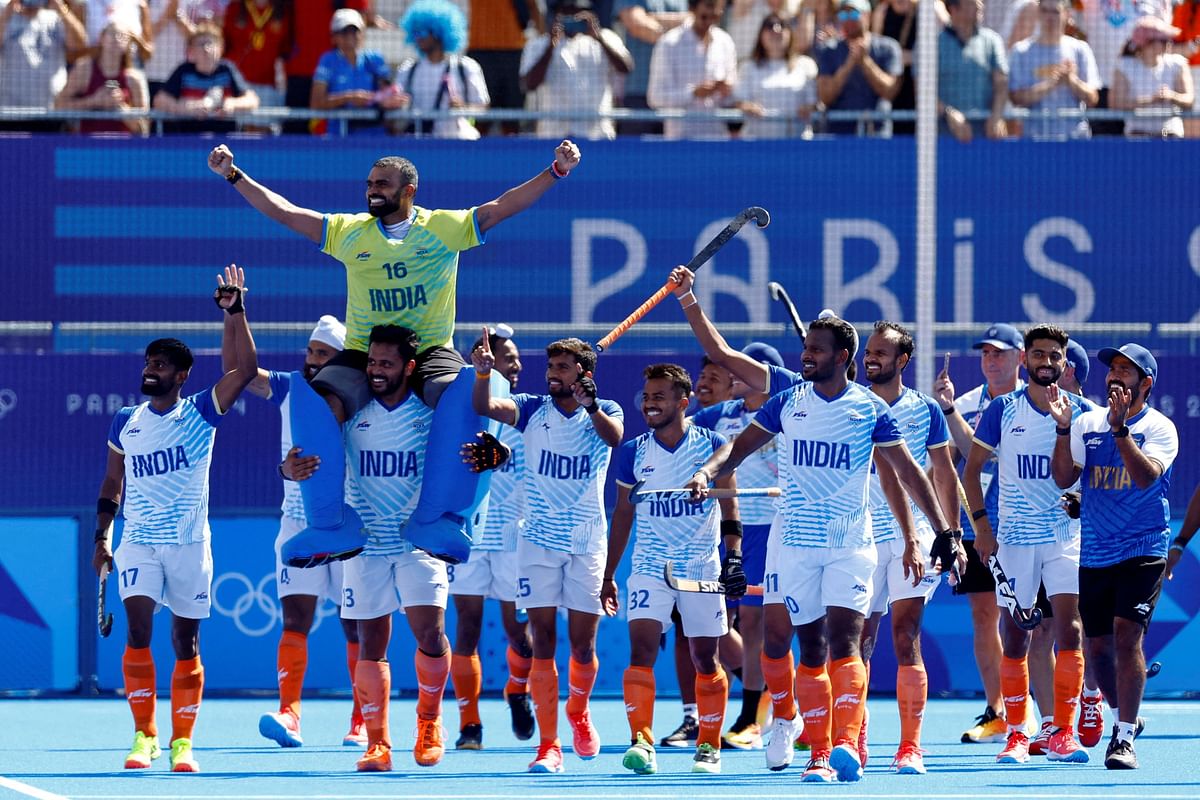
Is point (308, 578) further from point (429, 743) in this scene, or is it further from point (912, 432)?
point (912, 432)

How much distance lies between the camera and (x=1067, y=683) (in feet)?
35.3

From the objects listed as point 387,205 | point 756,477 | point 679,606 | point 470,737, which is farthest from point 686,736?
point 387,205

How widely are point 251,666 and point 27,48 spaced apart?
4.76 meters

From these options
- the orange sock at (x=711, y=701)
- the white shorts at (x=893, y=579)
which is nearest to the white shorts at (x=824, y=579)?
the white shorts at (x=893, y=579)

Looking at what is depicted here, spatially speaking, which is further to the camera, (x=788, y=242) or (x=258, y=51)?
(x=258, y=51)

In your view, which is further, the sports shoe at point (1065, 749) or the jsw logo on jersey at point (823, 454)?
the sports shoe at point (1065, 749)

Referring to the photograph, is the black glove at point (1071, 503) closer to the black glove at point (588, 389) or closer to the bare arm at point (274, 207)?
the black glove at point (588, 389)

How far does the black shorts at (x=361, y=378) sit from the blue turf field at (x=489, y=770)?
179 cm

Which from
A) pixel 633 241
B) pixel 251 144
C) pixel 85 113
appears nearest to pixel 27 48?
pixel 85 113

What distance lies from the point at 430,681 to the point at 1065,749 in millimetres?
3239

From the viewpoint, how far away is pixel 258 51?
1617cm

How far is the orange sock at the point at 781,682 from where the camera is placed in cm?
1027

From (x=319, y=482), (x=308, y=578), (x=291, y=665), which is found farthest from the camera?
(x=308, y=578)

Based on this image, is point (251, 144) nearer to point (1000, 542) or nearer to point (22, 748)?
point (22, 748)
